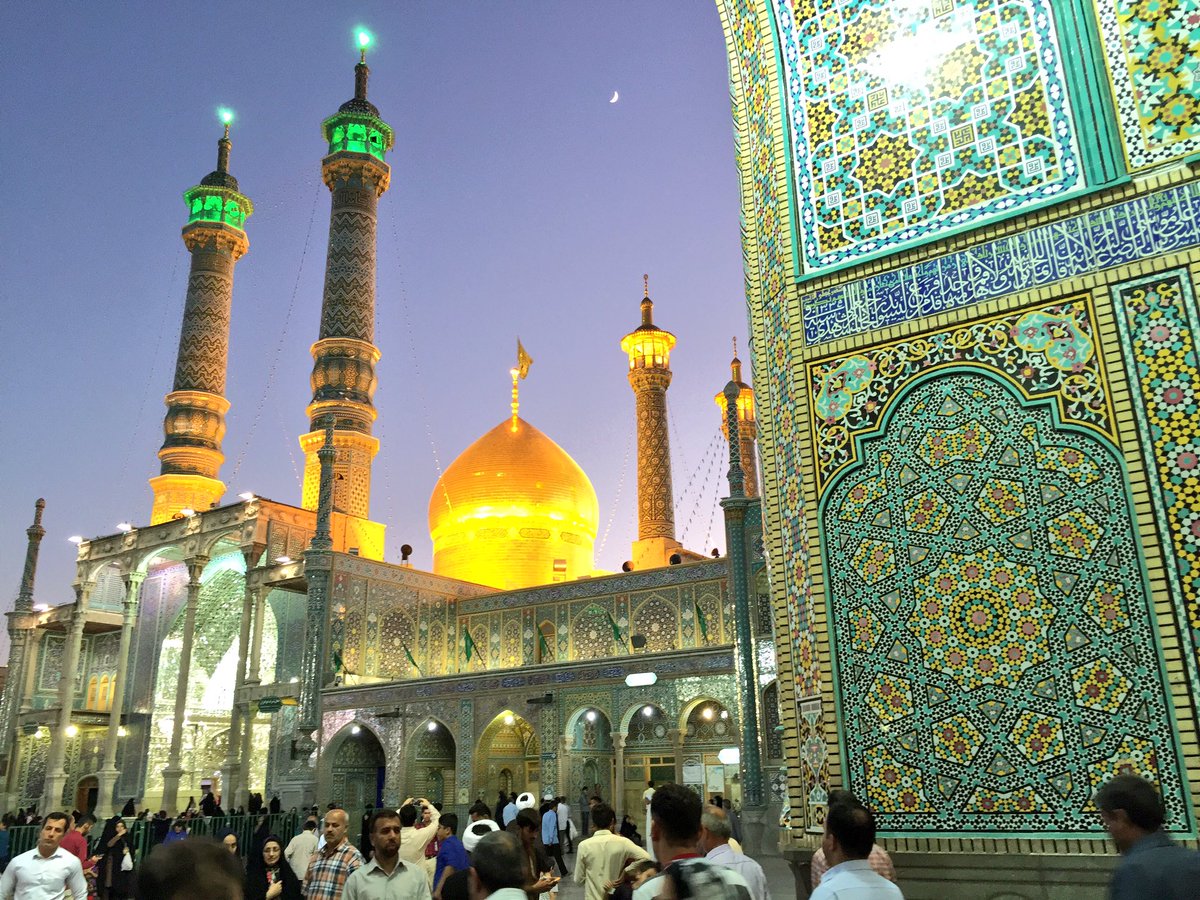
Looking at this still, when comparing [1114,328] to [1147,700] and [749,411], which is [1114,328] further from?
[749,411]

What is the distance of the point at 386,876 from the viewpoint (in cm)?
315

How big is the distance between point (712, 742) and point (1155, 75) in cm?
1274

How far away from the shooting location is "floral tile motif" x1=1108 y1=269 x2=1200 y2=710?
3.48 metres

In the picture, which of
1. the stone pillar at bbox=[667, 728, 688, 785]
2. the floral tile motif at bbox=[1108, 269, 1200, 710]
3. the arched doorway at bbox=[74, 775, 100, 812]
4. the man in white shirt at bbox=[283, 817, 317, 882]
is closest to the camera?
the floral tile motif at bbox=[1108, 269, 1200, 710]

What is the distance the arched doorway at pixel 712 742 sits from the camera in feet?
48.5

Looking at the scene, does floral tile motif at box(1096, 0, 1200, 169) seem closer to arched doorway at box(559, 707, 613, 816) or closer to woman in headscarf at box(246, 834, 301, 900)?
woman in headscarf at box(246, 834, 301, 900)

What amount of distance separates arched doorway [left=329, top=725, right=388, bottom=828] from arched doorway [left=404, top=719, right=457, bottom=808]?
645 mm

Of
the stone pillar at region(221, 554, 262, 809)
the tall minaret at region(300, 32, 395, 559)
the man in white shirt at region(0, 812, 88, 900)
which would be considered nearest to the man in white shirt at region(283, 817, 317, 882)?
the man in white shirt at region(0, 812, 88, 900)

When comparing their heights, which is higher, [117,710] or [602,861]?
[117,710]

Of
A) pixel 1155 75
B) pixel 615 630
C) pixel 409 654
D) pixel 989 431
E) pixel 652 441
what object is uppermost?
pixel 652 441

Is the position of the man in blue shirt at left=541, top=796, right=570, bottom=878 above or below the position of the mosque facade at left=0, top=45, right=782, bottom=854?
below

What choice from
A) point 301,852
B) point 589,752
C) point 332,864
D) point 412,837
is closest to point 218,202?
point 589,752

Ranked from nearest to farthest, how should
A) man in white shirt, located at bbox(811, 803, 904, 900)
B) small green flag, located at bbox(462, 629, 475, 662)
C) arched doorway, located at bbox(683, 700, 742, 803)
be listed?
man in white shirt, located at bbox(811, 803, 904, 900) → arched doorway, located at bbox(683, 700, 742, 803) → small green flag, located at bbox(462, 629, 475, 662)

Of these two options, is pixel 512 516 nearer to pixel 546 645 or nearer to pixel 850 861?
pixel 546 645
